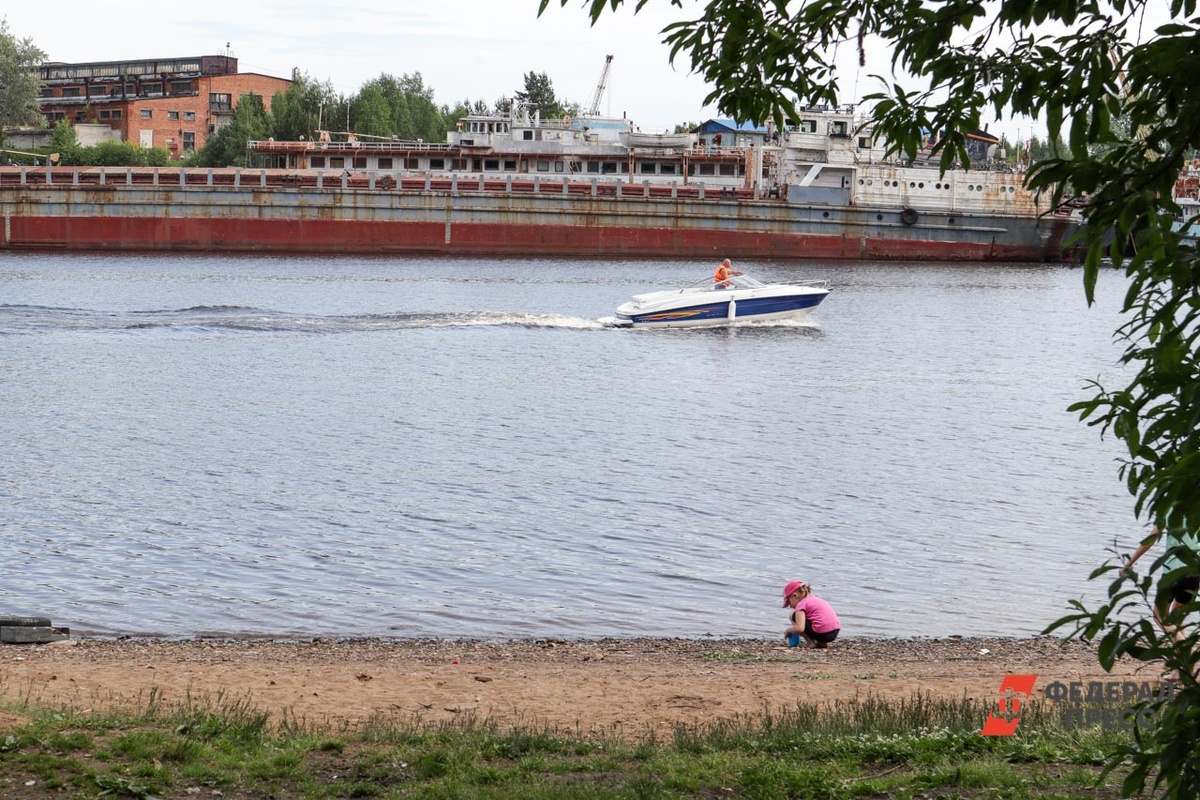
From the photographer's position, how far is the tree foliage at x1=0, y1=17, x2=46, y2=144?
109750 millimetres

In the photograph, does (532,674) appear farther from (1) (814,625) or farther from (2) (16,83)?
(2) (16,83)

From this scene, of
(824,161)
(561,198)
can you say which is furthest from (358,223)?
(824,161)

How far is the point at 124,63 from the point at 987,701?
455 ft

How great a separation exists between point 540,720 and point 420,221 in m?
65.4

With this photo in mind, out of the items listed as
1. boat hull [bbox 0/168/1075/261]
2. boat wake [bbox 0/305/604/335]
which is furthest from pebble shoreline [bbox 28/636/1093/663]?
boat hull [bbox 0/168/1075/261]

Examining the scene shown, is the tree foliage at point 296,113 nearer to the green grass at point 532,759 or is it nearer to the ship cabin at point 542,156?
the ship cabin at point 542,156

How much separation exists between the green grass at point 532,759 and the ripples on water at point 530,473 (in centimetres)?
549

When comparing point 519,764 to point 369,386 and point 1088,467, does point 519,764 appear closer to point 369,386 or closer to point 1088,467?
point 1088,467

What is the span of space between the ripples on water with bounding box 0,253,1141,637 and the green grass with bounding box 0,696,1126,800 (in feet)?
18.0

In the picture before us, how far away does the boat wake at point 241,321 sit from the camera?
41.1m

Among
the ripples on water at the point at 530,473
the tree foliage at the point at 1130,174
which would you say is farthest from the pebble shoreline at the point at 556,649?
the tree foliage at the point at 1130,174

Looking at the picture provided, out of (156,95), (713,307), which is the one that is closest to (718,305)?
(713,307)

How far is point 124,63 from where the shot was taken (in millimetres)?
131875

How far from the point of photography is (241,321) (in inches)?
1647
